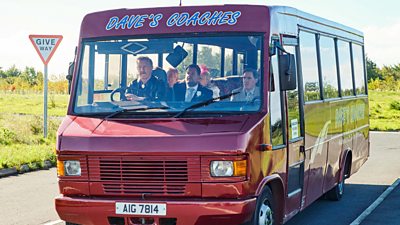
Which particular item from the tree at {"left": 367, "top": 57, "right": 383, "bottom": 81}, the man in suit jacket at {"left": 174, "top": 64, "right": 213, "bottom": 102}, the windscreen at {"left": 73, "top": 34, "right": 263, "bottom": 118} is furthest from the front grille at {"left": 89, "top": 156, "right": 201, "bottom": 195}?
the tree at {"left": 367, "top": 57, "right": 383, "bottom": 81}

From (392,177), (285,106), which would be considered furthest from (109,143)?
(392,177)

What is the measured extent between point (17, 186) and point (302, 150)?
6.42m

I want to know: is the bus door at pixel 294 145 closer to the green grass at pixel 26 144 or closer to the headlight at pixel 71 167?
the headlight at pixel 71 167

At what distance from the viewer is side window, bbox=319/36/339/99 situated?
11.4 metres

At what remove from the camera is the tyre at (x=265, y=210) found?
799 centimetres

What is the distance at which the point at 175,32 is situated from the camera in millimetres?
8711

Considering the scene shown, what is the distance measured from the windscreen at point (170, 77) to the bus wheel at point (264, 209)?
2.96 ft

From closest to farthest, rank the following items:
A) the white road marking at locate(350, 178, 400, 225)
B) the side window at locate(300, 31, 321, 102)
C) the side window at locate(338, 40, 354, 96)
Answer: the side window at locate(300, 31, 321, 102)
the white road marking at locate(350, 178, 400, 225)
the side window at locate(338, 40, 354, 96)

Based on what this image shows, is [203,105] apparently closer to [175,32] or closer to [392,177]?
[175,32]

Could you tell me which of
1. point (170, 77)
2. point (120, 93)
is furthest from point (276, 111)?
point (120, 93)

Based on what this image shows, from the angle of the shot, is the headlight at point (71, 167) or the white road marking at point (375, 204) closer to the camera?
the headlight at point (71, 167)

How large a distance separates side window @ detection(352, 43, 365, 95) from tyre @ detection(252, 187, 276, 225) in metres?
6.30

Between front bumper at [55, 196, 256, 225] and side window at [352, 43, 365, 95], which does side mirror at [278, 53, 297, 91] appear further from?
side window at [352, 43, 365, 95]

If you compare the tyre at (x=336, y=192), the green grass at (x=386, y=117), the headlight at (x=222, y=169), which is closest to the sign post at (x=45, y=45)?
the tyre at (x=336, y=192)
